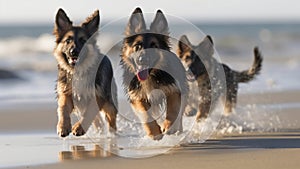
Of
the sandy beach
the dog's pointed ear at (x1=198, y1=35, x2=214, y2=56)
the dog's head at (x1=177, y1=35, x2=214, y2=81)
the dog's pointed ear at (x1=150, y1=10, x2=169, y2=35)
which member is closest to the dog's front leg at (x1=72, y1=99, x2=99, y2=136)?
the sandy beach

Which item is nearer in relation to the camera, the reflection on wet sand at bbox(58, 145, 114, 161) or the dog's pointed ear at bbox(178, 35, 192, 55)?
the reflection on wet sand at bbox(58, 145, 114, 161)

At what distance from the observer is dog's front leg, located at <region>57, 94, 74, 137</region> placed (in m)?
7.65

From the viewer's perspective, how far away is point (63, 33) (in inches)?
318


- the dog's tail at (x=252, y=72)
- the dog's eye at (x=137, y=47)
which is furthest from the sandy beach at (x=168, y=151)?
the dog's tail at (x=252, y=72)

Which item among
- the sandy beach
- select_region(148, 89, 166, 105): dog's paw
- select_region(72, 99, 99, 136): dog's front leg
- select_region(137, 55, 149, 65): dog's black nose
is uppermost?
select_region(137, 55, 149, 65): dog's black nose

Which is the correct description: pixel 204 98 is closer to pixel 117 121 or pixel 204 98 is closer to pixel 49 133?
pixel 117 121

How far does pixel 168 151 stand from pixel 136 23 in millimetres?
1534

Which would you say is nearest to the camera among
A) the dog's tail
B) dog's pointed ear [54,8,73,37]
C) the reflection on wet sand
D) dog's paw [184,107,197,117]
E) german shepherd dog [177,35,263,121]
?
the reflection on wet sand

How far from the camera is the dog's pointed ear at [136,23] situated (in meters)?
7.72

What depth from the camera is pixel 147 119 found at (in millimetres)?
7688

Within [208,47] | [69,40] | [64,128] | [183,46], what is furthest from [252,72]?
[64,128]

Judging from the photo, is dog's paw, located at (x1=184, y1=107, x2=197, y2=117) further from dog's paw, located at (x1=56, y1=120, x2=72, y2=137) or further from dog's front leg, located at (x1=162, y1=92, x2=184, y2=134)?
dog's paw, located at (x1=56, y1=120, x2=72, y2=137)

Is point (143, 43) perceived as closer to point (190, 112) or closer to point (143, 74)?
point (143, 74)

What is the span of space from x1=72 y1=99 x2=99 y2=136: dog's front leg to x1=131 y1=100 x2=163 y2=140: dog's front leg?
0.46 metres
